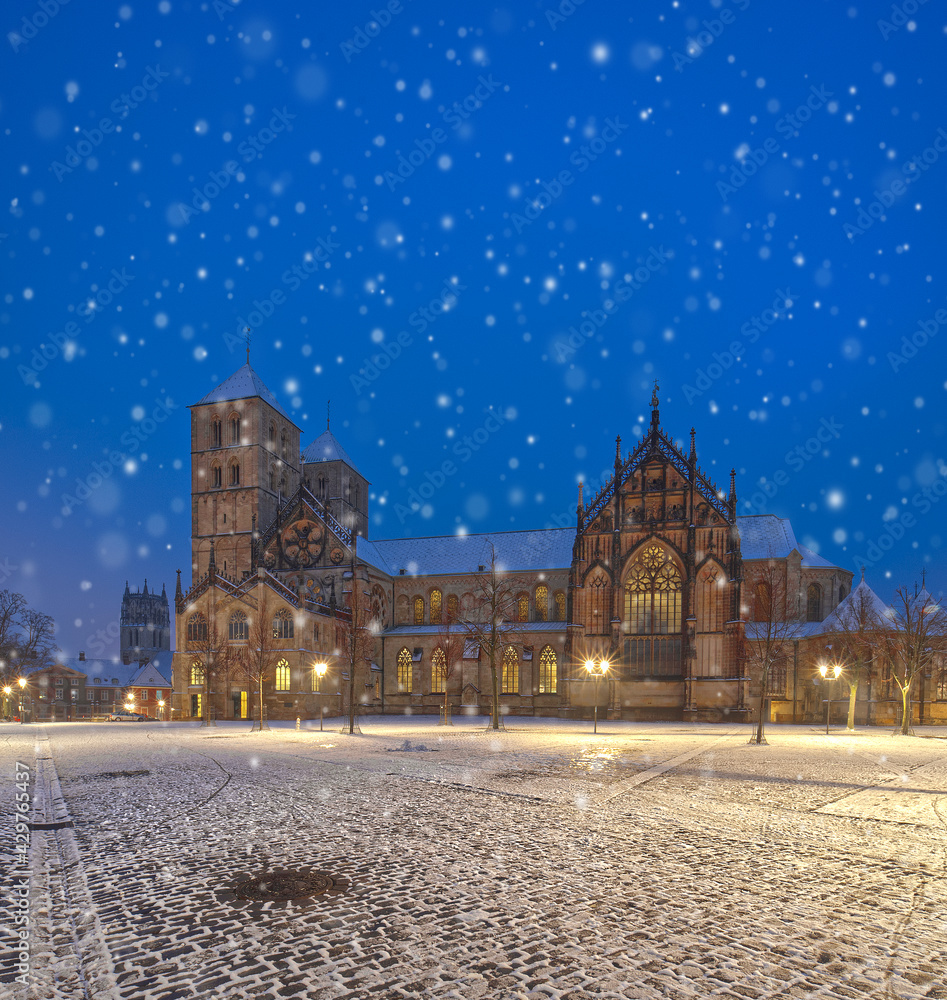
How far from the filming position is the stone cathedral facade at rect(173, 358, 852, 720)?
169 feet

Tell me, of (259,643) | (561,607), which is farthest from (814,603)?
(259,643)

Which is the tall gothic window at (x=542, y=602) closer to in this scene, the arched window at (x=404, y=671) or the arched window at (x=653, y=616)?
the arched window at (x=653, y=616)

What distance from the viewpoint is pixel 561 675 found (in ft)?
177

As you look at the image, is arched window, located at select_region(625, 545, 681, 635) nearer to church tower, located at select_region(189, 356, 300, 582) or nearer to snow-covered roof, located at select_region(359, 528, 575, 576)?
snow-covered roof, located at select_region(359, 528, 575, 576)

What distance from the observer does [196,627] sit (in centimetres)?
5512

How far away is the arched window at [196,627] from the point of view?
54.9 m

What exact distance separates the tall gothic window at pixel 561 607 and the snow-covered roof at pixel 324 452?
101ft

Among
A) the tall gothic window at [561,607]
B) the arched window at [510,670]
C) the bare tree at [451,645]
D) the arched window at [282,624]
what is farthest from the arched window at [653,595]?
the arched window at [282,624]

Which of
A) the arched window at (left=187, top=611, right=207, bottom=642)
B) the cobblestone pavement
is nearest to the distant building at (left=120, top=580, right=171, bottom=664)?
the arched window at (left=187, top=611, right=207, bottom=642)

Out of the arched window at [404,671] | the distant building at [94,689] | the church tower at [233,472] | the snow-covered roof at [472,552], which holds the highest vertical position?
the church tower at [233,472]

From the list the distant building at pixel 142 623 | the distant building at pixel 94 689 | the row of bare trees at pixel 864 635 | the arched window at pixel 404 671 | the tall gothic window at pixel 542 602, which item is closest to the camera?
the row of bare trees at pixel 864 635

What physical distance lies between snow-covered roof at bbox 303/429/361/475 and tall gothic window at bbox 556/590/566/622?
30665mm

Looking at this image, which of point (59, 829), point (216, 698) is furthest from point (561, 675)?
point (59, 829)

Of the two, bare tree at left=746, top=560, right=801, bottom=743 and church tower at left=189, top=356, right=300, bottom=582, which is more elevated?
church tower at left=189, top=356, right=300, bottom=582
